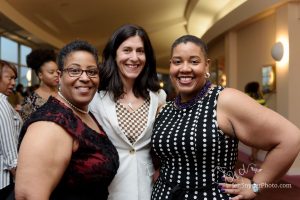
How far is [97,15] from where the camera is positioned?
11258mm

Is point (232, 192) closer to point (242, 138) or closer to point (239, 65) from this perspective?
point (242, 138)

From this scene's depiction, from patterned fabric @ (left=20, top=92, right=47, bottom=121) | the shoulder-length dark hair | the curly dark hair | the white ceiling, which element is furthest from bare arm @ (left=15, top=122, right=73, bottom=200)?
the white ceiling

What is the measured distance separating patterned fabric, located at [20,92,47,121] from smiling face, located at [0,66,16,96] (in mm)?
258

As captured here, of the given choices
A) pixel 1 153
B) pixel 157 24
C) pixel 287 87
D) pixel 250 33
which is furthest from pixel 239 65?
pixel 1 153

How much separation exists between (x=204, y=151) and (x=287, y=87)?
16.9 feet

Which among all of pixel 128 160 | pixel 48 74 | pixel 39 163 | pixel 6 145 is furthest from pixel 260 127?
pixel 48 74

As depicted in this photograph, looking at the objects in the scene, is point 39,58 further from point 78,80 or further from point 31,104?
point 78,80

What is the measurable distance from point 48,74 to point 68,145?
2.32 m

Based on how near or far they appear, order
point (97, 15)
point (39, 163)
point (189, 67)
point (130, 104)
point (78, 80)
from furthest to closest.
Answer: point (97, 15)
point (130, 104)
point (189, 67)
point (78, 80)
point (39, 163)

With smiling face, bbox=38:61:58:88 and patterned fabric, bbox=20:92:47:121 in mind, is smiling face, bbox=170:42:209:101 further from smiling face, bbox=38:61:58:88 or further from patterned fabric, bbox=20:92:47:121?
smiling face, bbox=38:61:58:88

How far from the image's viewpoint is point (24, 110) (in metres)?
3.28

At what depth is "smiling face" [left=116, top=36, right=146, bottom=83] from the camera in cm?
212

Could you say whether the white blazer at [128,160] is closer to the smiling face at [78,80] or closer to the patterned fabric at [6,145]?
the smiling face at [78,80]

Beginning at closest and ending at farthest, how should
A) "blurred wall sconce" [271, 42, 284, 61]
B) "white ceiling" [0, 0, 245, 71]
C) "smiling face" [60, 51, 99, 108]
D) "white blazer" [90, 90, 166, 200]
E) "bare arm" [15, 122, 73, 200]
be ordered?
1. "bare arm" [15, 122, 73, 200]
2. "smiling face" [60, 51, 99, 108]
3. "white blazer" [90, 90, 166, 200]
4. "blurred wall sconce" [271, 42, 284, 61]
5. "white ceiling" [0, 0, 245, 71]
